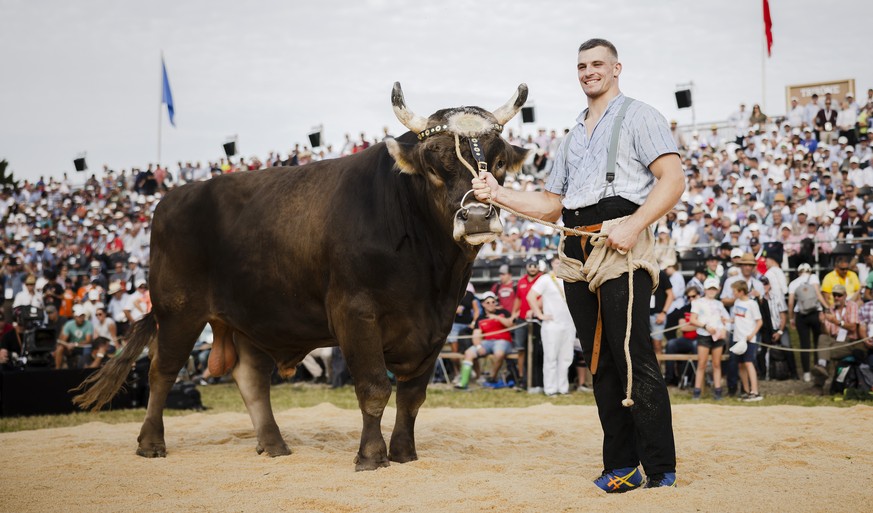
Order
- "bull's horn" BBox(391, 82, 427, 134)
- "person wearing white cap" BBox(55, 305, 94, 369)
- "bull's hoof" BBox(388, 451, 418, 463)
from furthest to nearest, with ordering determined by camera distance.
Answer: "person wearing white cap" BBox(55, 305, 94, 369) < "bull's hoof" BBox(388, 451, 418, 463) < "bull's horn" BBox(391, 82, 427, 134)

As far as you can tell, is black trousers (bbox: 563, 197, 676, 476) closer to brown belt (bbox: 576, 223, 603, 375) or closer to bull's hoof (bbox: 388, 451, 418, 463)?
brown belt (bbox: 576, 223, 603, 375)

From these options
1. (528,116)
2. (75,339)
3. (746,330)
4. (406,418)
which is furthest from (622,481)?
(528,116)

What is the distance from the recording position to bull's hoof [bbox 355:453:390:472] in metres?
6.09

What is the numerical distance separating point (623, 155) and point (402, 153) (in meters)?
1.76

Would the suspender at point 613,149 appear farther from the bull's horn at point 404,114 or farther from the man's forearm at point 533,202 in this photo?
the bull's horn at point 404,114

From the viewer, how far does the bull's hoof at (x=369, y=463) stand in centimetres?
609

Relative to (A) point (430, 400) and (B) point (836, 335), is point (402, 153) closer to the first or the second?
(A) point (430, 400)

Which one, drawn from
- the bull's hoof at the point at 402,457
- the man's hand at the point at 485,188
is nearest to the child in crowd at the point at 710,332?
the bull's hoof at the point at 402,457

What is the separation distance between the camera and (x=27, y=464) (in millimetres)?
6762

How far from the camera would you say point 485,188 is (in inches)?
202

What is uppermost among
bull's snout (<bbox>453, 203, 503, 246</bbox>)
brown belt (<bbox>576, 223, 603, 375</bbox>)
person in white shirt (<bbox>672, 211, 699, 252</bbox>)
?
person in white shirt (<bbox>672, 211, 699, 252</bbox>)

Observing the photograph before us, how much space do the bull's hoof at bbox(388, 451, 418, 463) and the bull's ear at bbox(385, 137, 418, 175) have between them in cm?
223

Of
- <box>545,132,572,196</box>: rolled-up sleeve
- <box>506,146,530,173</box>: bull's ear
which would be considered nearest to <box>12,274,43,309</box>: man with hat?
<box>506,146,530,173</box>: bull's ear

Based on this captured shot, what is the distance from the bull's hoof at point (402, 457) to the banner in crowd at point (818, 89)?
1079 inches
